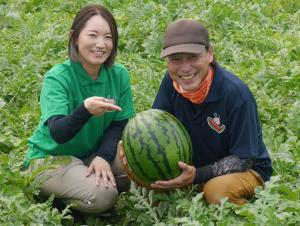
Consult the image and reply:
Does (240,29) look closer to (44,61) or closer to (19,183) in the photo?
(44,61)

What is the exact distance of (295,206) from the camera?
369 centimetres

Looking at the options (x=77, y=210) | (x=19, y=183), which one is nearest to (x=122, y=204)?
(x=77, y=210)

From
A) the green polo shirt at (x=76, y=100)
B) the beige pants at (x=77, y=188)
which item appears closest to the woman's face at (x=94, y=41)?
the green polo shirt at (x=76, y=100)

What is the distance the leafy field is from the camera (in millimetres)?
4055

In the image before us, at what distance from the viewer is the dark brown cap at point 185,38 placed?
164 inches

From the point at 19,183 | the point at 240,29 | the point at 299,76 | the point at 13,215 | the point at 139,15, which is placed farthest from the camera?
the point at 139,15

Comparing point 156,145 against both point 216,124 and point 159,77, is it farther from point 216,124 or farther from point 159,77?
point 159,77

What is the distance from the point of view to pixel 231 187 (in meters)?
4.23

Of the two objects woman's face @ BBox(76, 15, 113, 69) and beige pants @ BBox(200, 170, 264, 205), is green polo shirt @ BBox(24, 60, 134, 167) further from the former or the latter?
beige pants @ BBox(200, 170, 264, 205)

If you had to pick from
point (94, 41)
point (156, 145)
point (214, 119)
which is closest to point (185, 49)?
point (214, 119)

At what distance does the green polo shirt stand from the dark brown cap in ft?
2.54

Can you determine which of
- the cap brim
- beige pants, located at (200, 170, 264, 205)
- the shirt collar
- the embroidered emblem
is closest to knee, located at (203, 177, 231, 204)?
beige pants, located at (200, 170, 264, 205)

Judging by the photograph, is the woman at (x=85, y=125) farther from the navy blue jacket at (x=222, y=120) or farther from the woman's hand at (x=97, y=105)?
the navy blue jacket at (x=222, y=120)

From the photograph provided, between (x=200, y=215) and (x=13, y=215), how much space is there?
1.19 metres
